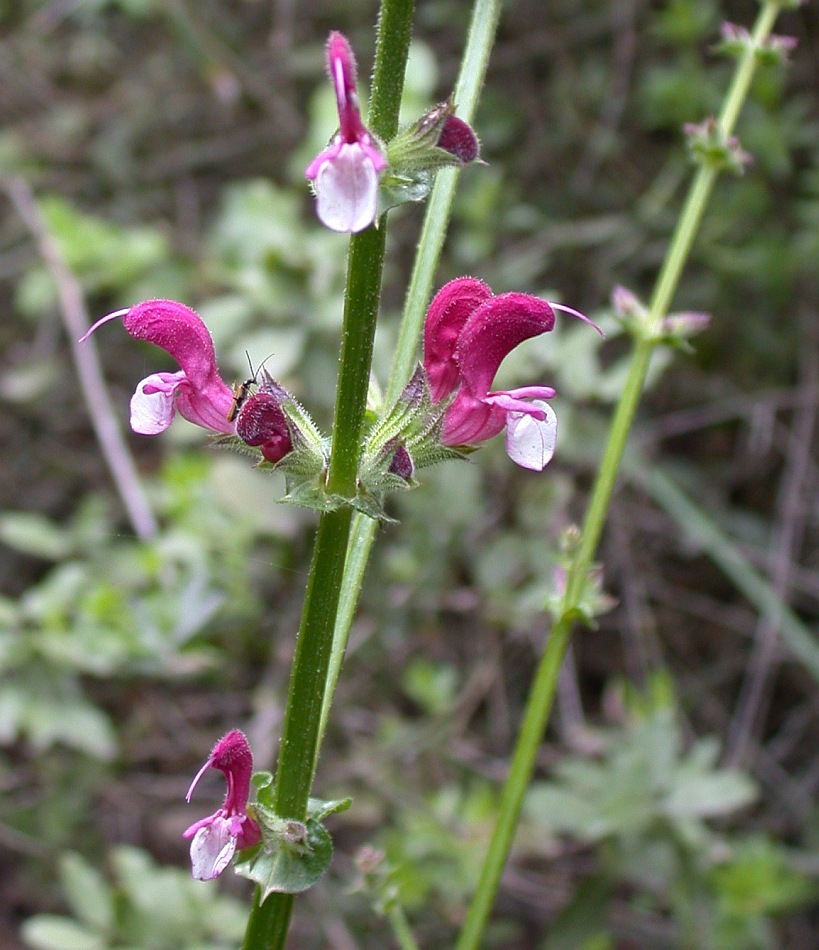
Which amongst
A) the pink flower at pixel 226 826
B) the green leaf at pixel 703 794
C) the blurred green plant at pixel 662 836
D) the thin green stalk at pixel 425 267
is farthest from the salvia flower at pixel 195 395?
the green leaf at pixel 703 794

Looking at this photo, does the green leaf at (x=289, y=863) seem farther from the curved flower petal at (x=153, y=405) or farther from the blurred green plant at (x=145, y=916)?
the blurred green plant at (x=145, y=916)

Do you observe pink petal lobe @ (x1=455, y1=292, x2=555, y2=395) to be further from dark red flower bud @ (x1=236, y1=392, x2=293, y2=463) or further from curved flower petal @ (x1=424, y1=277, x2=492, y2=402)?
dark red flower bud @ (x1=236, y1=392, x2=293, y2=463)

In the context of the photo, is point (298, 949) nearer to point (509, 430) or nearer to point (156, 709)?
point (156, 709)

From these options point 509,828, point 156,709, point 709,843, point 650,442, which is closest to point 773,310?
point 650,442

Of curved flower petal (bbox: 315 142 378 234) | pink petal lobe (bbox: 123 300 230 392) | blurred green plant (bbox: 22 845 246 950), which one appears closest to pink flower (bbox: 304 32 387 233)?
curved flower petal (bbox: 315 142 378 234)

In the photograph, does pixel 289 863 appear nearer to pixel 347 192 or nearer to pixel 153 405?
pixel 153 405

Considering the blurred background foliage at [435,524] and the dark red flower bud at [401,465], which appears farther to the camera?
the blurred background foliage at [435,524]
